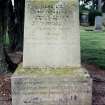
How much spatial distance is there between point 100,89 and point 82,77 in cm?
189

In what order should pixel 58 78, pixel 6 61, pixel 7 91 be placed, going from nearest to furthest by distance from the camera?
pixel 58 78 → pixel 7 91 → pixel 6 61

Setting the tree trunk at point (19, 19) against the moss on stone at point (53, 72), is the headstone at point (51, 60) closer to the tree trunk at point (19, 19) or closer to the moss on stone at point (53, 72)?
the moss on stone at point (53, 72)

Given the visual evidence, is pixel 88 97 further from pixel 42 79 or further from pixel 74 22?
pixel 74 22

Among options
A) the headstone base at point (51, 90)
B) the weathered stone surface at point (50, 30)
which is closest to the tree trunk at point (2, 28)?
the weathered stone surface at point (50, 30)

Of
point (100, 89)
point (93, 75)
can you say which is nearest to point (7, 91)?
point (100, 89)

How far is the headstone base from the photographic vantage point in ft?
21.5

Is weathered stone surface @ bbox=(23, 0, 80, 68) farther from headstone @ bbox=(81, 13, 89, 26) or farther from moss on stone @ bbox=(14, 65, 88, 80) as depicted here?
headstone @ bbox=(81, 13, 89, 26)

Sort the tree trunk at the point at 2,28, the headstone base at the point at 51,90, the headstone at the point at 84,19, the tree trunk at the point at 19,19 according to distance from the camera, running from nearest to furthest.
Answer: the headstone base at the point at 51,90, the tree trunk at the point at 2,28, the tree trunk at the point at 19,19, the headstone at the point at 84,19

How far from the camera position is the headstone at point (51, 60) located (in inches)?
258

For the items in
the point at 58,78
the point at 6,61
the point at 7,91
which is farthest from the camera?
the point at 6,61

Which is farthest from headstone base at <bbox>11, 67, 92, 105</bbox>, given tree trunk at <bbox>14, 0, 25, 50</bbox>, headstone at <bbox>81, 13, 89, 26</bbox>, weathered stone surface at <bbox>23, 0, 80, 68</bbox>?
headstone at <bbox>81, 13, 89, 26</bbox>

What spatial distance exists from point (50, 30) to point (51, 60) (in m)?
0.49

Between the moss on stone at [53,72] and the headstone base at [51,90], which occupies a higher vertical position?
the moss on stone at [53,72]

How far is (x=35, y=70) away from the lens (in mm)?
6844
